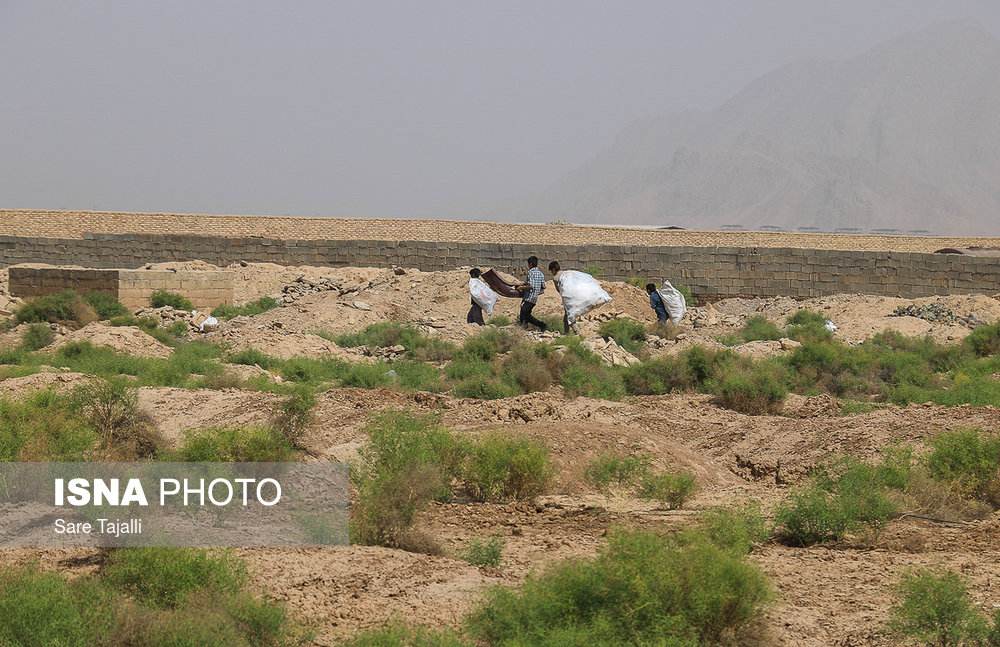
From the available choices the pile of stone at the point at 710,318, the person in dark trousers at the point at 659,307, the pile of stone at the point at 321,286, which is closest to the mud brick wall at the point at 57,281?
the pile of stone at the point at 321,286

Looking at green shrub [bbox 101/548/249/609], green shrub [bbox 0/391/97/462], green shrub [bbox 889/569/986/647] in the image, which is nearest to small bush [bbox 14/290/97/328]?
green shrub [bbox 0/391/97/462]

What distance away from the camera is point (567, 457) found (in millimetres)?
8812

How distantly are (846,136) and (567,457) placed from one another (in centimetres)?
14873

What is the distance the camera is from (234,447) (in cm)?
794

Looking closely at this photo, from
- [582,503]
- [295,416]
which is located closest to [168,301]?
[295,416]

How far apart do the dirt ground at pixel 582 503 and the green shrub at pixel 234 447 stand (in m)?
0.55

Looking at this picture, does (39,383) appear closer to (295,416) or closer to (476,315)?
(295,416)

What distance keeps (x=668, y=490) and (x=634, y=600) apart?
3.00m

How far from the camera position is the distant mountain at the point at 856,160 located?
11438 centimetres

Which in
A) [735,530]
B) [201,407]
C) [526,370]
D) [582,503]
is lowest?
[582,503]

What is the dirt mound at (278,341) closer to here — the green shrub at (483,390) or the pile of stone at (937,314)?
the green shrub at (483,390)

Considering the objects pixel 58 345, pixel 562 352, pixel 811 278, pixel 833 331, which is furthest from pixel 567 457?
pixel 811 278

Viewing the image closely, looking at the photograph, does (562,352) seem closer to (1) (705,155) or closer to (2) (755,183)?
(2) (755,183)

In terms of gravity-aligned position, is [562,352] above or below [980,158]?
below
